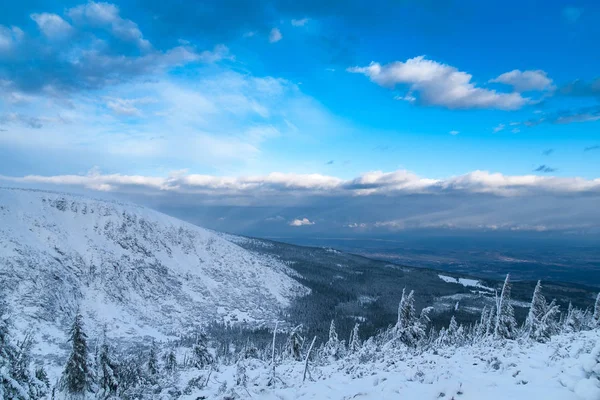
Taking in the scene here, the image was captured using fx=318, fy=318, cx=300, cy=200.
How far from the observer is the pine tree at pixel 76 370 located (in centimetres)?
2048

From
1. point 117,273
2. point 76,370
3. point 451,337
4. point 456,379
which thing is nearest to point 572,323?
point 451,337

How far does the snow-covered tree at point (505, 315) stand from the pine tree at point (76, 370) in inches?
1544

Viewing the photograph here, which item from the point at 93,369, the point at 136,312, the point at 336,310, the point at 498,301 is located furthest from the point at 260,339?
the point at 93,369

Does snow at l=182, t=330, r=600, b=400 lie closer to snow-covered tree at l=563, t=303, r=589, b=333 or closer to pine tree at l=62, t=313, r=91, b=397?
pine tree at l=62, t=313, r=91, b=397

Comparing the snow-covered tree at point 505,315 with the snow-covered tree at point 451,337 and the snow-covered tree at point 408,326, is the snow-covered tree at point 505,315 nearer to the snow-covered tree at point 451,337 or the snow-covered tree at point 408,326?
the snow-covered tree at point 451,337

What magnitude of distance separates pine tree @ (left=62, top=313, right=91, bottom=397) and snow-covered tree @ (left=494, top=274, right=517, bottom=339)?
1544 inches

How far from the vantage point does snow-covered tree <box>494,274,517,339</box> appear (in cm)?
3688

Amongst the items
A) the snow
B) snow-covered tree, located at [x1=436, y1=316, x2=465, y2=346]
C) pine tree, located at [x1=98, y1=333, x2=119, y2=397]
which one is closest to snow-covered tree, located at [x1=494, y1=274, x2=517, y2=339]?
snow-covered tree, located at [x1=436, y1=316, x2=465, y2=346]

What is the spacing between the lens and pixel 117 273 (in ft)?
389

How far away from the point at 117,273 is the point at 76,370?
112982 millimetres

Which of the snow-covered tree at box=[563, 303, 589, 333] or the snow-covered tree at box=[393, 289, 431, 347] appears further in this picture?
the snow-covered tree at box=[393, 289, 431, 347]

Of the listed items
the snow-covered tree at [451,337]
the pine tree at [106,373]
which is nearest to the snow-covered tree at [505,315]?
the snow-covered tree at [451,337]

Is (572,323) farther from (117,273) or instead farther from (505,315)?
(117,273)

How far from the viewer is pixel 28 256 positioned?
9769 centimetres
